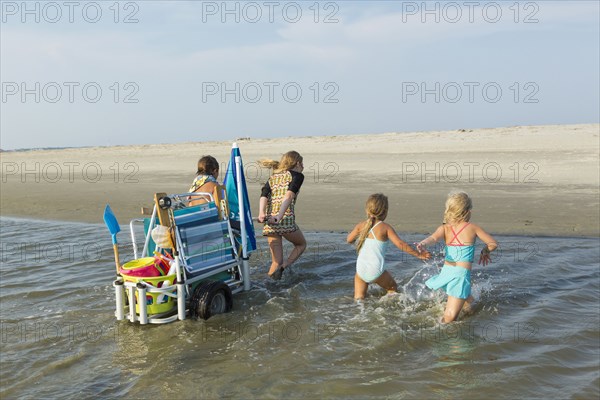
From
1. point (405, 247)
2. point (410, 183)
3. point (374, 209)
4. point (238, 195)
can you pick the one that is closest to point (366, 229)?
point (374, 209)

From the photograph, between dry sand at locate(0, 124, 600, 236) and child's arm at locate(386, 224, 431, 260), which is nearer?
child's arm at locate(386, 224, 431, 260)

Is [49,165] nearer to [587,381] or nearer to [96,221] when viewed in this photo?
[96,221]

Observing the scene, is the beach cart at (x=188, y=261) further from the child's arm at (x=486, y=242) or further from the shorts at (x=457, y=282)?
the child's arm at (x=486, y=242)

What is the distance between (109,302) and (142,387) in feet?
7.91

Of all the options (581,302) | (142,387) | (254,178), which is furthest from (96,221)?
(581,302)

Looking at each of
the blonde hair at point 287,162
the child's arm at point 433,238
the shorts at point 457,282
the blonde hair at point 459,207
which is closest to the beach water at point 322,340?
the shorts at point 457,282

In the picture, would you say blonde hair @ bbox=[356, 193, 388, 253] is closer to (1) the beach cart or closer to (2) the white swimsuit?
(2) the white swimsuit

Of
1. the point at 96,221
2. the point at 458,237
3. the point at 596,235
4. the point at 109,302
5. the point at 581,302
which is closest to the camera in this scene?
the point at 458,237

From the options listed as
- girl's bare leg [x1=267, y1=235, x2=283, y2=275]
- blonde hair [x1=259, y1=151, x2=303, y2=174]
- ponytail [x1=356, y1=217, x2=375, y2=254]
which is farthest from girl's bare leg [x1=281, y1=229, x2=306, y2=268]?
ponytail [x1=356, y1=217, x2=375, y2=254]

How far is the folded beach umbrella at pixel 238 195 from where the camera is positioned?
6.37m

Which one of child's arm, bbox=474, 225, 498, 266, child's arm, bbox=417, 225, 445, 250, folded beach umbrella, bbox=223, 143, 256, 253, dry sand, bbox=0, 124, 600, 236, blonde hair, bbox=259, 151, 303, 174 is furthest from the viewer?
dry sand, bbox=0, 124, 600, 236

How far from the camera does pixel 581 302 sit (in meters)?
5.95

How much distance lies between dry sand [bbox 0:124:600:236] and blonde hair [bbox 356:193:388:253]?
13.5 ft

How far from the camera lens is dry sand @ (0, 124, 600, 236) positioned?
1055 centimetres
